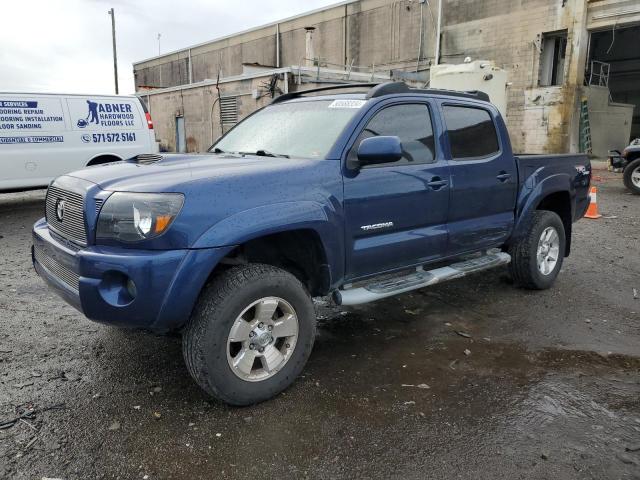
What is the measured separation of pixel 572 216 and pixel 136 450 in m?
4.94

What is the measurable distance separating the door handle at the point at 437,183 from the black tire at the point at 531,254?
5.19ft

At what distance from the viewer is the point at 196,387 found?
3.27 meters

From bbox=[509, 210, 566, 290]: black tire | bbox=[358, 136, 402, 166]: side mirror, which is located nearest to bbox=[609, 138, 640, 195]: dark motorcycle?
bbox=[509, 210, 566, 290]: black tire

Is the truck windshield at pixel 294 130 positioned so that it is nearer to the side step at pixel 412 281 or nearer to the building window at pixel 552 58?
the side step at pixel 412 281

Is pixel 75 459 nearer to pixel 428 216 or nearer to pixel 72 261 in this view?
pixel 72 261

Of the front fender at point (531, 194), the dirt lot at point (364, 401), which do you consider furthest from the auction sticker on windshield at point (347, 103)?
the front fender at point (531, 194)

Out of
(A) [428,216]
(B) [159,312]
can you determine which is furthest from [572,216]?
(B) [159,312]

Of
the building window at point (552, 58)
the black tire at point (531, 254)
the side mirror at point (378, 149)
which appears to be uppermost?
the building window at point (552, 58)

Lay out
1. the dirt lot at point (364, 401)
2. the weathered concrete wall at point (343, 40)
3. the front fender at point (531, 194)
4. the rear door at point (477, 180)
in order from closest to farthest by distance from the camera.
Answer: the dirt lot at point (364, 401) < the rear door at point (477, 180) < the front fender at point (531, 194) < the weathered concrete wall at point (343, 40)

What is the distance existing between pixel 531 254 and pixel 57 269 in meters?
4.19

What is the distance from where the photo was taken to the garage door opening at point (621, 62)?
2419 centimetres

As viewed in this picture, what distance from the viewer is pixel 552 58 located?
63.1ft

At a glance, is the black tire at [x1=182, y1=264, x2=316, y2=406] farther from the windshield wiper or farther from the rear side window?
the rear side window

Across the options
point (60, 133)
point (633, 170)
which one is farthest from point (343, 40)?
point (60, 133)
